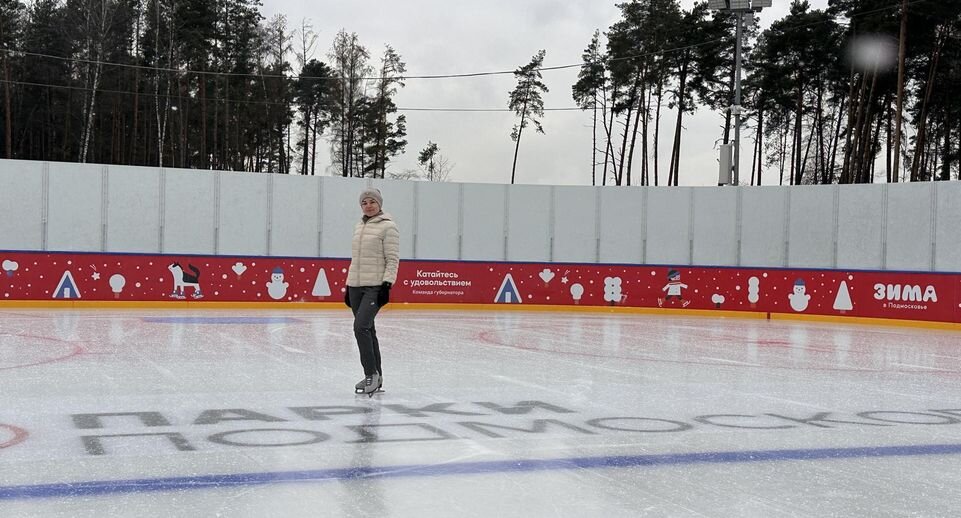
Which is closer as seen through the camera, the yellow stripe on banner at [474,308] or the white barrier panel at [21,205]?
the yellow stripe on banner at [474,308]

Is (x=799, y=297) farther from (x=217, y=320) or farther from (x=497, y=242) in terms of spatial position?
(x=217, y=320)

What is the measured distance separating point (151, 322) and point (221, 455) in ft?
39.1

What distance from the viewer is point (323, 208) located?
81.4 ft

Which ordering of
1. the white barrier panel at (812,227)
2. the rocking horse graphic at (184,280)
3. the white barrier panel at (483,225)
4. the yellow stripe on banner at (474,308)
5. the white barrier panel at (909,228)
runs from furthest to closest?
the white barrier panel at (483,225) → the white barrier panel at (812,227) → the rocking horse graphic at (184,280) → the white barrier panel at (909,228) → the yellow stripe on banner at (474,308)

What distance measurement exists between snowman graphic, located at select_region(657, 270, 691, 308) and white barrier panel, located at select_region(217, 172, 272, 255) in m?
10.3

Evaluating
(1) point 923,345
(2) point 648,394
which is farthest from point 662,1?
(2) point 648,394

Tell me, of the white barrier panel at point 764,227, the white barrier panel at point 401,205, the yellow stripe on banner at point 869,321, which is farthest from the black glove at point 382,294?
the white barrier panel at point 764,227

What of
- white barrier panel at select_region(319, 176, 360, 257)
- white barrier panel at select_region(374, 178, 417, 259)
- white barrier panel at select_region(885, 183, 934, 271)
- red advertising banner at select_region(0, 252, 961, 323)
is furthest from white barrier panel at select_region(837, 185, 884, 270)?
white barrier panel at select_region(319, 176, 360, 257)

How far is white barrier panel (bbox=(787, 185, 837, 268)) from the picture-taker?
24.0m

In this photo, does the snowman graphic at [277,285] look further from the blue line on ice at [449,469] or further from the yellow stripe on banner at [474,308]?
Result: the blue line on ice at [449,469]

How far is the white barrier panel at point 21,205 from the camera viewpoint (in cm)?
2186

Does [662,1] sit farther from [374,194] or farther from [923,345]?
[374,194]

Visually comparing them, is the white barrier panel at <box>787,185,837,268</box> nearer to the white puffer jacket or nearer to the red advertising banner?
the red advertising banner

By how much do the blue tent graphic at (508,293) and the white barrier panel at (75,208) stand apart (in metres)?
9.83
